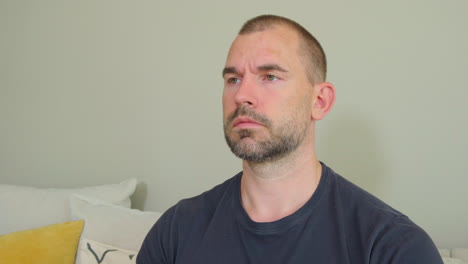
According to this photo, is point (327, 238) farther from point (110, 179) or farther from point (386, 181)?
point (110, 179)

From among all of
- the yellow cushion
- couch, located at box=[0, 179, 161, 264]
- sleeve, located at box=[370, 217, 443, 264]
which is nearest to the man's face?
sleeve, located at box=[370, 217, 443, 264]

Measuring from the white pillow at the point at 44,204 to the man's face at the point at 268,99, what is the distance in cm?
96

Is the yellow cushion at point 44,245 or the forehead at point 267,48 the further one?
the yellow cushion at point 44,245

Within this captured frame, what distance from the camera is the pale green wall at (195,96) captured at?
150 cm

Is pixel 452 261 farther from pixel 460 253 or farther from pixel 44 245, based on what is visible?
pixel 44 245

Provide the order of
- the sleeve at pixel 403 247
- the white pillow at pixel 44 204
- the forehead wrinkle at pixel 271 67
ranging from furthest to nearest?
the white pillow at pixel 44 204 → the forehead wrinkle at pixel 271 67 → the sleeve at pixel 403 247

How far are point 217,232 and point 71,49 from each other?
1499 mm

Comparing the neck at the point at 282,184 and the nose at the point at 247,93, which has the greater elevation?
the nose at the point at 247,93

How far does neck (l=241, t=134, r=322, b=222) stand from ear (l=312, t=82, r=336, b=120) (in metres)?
0.10

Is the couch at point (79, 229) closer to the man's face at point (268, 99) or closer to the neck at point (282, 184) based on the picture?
the neck at point (282, 184)

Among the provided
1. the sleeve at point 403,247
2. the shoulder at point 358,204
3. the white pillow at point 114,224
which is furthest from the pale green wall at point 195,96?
the sleeve at point 403,247

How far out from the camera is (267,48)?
1.12 meters

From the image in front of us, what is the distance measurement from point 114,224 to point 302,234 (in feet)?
2.68

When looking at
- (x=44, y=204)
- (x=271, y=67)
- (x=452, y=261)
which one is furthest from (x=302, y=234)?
(x=44, y=204)
